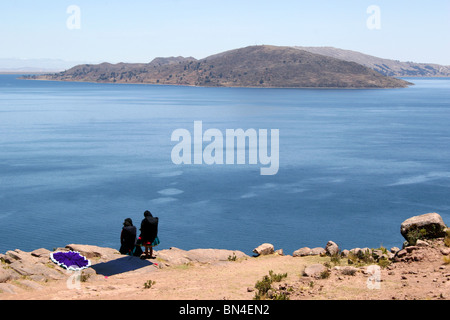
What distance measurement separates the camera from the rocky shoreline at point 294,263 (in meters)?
15.5

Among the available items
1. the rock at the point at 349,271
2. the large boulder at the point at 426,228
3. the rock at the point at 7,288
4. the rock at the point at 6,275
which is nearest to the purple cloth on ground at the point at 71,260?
the rock at the point at 6,275

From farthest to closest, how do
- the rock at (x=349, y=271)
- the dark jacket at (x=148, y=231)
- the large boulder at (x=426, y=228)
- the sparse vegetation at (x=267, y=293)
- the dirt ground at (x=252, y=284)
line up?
the large boulder at (x=426, y=228), the dark jacket at (x=148, y=231), the rock at (x=349, y=271), the dirt ground at (x=252, y=284), the sparse vegetation at (x=267, y=293)

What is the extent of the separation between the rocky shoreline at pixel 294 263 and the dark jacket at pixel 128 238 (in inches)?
15.8

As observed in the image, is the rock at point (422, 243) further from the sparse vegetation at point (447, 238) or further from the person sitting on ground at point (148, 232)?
the person sitting on ground at point (148, 232)

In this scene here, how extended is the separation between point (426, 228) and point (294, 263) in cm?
537

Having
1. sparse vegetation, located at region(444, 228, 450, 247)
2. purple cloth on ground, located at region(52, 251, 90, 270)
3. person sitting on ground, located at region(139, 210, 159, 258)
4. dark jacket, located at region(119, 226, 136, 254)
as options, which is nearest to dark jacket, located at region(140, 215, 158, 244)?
person sitting on ground, located at region(139, 210, 159, 258)

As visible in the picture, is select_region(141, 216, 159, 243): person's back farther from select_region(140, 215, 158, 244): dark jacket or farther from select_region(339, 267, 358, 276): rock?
select_region(339, 267, 358, 276): rock

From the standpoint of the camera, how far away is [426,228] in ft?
65.9

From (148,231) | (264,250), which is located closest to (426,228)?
(264,250)

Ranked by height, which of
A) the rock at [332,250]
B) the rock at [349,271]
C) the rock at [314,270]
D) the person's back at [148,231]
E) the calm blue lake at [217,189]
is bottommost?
the calm blue lake at [217,189]

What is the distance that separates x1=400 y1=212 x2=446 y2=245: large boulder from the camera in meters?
19.8

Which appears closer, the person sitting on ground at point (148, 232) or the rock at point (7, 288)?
the rock at point (7, 288)

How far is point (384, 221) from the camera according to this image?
43.3 meters
